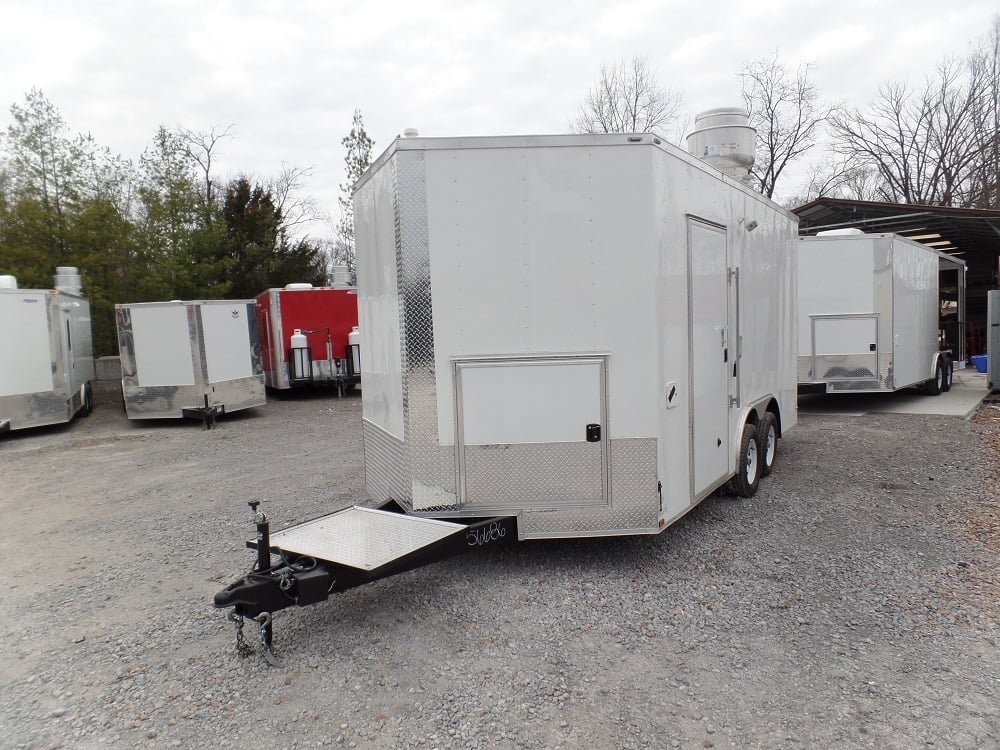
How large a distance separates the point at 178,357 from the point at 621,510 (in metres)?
9.98

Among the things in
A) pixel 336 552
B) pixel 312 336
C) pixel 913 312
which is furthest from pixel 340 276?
pixel 336 552

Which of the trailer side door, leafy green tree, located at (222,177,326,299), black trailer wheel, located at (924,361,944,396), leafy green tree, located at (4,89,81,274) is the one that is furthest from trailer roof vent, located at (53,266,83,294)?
black trailer wheel, located at (924,361,944,396)

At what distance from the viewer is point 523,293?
166 inches

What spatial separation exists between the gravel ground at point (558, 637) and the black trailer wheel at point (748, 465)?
9.3 inches

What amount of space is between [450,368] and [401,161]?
127 cm

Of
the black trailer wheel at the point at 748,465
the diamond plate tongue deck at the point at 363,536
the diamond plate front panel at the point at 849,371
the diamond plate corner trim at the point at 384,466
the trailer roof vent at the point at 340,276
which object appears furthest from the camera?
the trailer roof vent at the point at 340,276

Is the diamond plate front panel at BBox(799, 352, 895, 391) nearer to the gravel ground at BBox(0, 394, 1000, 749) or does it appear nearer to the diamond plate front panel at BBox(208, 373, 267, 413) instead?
the gravel ground at BBox(0, 394, 1000, 749)

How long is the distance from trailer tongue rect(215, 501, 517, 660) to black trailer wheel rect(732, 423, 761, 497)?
249cm

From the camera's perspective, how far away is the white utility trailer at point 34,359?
10859 mm

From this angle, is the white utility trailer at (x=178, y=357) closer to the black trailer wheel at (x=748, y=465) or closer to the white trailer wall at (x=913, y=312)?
the black trailer wheel at (x=748, y=465)

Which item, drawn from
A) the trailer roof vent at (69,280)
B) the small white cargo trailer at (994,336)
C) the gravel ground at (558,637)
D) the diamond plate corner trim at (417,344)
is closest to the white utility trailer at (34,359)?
the trailer roof vent at (69,280)

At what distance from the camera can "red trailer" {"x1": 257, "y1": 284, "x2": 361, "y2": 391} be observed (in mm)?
15422

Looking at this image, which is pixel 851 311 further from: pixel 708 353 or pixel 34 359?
pixel 34 359

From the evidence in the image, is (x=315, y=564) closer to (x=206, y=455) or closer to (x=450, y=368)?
(x=450, y=368)
